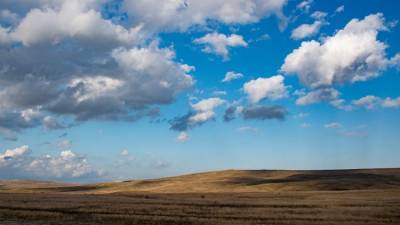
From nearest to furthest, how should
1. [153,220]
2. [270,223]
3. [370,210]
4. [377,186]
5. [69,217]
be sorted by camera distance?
[270,223], [153,220], [69,217], [370,210], [377,186]

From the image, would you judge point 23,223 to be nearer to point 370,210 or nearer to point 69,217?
point 69,217

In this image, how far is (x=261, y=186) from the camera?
397ft

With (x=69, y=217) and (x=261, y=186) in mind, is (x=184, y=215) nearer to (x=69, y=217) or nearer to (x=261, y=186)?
(x=69, y=217)

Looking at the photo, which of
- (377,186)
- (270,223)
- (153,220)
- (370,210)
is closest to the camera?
(270,223)

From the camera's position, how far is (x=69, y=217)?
4641 cm

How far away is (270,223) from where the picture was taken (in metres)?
40.0

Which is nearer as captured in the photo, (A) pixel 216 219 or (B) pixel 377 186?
(A) pixel 216 219

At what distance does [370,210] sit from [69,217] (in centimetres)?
3071

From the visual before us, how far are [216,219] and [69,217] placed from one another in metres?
14.0

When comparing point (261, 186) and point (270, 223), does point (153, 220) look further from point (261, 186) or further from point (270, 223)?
point (261, 186)

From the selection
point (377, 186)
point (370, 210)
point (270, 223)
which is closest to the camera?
point (270, 223)

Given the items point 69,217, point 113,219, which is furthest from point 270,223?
point 69,217

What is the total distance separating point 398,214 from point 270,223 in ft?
48.1

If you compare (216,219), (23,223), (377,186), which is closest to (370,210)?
(216,219)
